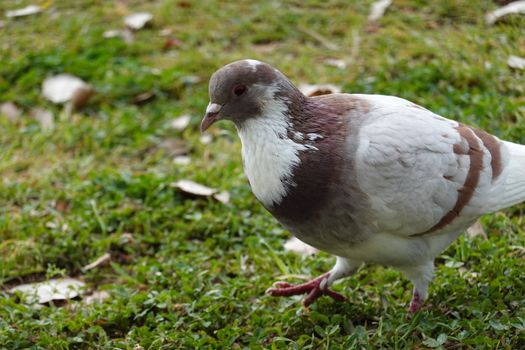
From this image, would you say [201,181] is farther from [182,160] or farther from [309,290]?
[309,290]

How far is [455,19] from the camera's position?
6348 mm

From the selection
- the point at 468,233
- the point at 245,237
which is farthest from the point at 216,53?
the point at 468,233

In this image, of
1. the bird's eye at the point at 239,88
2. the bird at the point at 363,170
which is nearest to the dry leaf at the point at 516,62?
the bird at the point at 363,170

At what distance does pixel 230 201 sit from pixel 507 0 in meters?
2.95

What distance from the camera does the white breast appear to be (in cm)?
322

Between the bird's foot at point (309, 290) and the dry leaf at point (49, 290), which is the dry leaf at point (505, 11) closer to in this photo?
the bird's foot at point (309, 290)

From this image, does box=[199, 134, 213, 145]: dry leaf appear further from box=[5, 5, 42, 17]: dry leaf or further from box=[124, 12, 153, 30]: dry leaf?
box=[5, 5, 42, 17]: dry leaf

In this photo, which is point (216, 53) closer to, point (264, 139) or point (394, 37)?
point (394, 37)

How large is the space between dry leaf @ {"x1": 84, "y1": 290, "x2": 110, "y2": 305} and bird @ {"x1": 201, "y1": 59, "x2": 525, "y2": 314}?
1.11 metres

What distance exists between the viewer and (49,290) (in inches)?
155

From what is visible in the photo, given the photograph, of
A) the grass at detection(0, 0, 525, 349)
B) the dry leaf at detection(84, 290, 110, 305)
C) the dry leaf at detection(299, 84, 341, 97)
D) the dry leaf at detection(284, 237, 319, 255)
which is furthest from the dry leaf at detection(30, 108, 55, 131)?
the dry leaf at detection(284, 237, 319, 255)

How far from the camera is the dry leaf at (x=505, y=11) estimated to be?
5.60 m

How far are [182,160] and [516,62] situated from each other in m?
2.21

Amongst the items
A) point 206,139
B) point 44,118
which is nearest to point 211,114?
point 206,139
